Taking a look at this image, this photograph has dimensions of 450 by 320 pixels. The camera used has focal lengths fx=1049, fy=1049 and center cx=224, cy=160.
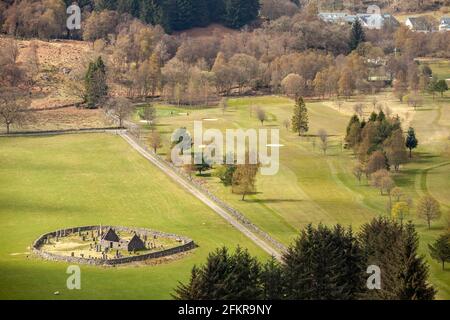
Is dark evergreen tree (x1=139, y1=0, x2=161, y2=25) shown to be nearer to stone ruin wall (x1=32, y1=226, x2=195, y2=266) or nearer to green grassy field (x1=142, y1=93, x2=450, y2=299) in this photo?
green grassy field (x1=142, y1=93, x2=450, y2=299)

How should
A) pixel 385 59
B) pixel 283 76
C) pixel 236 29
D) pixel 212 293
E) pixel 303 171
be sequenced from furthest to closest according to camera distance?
pixel 236 29, pixel 385 59, pixel 283 76, pixel 303 171, pixel 212 293

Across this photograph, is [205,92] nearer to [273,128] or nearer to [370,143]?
[273,128]

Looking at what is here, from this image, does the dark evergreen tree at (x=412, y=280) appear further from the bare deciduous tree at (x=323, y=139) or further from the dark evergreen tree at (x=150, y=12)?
the dark evergreen tree at (x=150, y=12)

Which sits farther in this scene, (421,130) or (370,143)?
(421,130)

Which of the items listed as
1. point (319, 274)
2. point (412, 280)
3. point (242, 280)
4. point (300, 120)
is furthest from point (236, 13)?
point (412, 280)

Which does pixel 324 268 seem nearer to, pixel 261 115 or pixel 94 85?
pixel 261 115
